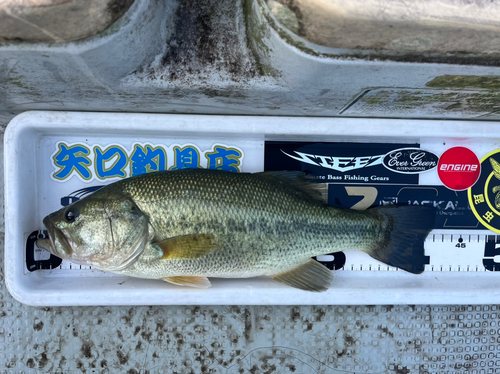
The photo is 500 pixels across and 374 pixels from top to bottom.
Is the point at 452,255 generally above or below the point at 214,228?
below

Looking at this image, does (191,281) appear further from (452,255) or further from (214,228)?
(452,255)

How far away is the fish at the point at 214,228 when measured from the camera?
4.79 feet

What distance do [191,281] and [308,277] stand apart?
0.56m

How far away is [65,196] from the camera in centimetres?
176

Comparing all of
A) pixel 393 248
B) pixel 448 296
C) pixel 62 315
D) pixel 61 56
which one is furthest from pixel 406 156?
pixel 62 315

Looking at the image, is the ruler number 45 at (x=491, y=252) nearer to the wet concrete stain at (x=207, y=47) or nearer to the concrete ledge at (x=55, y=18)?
the wet concrete stain at (x=207, y=47)

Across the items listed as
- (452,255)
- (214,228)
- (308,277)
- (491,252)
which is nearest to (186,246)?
(214,228)

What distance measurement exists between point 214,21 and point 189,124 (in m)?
0.47

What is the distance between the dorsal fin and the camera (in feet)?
5.45

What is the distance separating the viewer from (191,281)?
1624mm

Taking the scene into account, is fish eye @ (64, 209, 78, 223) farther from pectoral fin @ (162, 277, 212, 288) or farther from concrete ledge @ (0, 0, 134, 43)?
concrete ledge @ (0, 0, 134, 43)

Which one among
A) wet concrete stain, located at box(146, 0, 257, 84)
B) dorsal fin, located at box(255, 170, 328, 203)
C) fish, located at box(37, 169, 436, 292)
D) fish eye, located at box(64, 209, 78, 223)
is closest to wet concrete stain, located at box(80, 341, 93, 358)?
fish, located at box(37, 169, 436, 292)

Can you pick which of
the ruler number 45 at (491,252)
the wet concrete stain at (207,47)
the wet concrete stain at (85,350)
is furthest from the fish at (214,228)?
the wet concrete stain at (85,350)

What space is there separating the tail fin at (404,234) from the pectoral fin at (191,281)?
2.70 feet
